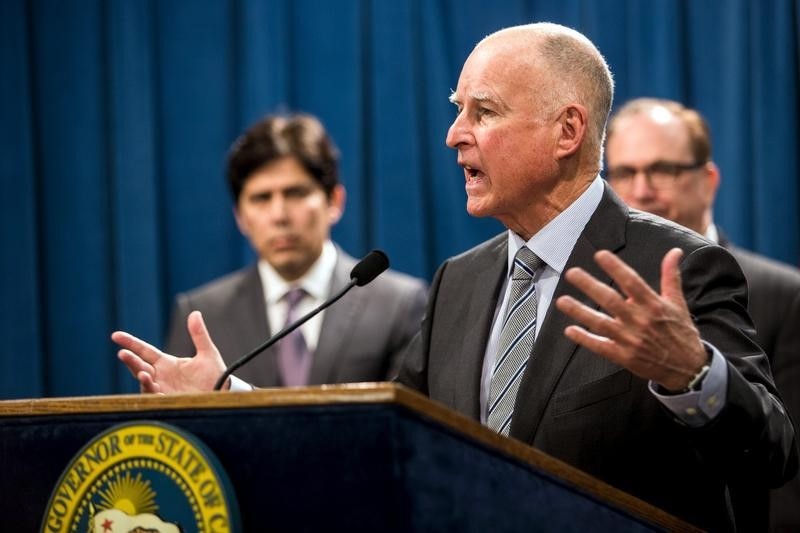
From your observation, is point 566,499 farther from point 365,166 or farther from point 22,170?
point 22,170

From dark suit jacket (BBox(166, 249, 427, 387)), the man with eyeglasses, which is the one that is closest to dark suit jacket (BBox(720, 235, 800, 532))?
the man with eyeglasses

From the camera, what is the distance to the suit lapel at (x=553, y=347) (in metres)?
1.85

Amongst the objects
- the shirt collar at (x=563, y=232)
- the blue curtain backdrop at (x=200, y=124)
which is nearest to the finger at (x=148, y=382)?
the shirt collar at (x=563, y=232)

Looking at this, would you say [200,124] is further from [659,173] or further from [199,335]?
[199,335]

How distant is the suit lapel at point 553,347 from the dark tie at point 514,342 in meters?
0.06

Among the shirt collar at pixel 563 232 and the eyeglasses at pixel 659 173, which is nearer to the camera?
the shirt collar at pixel 563 232

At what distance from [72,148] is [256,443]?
10.5 ft

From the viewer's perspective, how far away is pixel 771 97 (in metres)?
4.07

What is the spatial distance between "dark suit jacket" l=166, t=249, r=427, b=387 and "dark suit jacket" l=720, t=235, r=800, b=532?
1.01 metres

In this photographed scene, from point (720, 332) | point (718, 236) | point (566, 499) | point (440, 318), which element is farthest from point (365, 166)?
point (566, 499)

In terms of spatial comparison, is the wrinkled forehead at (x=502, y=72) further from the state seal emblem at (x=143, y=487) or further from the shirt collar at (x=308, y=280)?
the shirt collar at (x=308, y=280)

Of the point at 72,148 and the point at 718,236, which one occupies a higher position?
the point at 72,148

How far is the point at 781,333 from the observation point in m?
3.35

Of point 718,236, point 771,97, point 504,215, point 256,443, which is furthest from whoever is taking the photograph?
point 771,97
